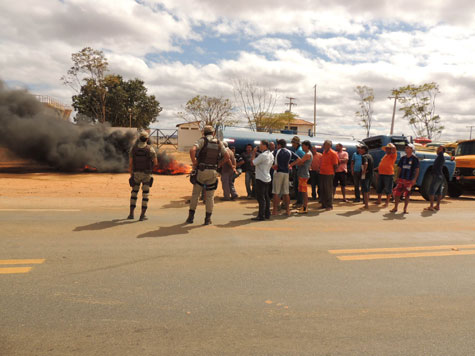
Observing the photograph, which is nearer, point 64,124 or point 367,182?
point 367,182

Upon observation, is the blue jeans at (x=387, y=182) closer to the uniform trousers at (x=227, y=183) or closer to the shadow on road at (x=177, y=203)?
the uniform trousers at (x=227, y=183)

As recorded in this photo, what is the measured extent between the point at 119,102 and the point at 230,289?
40.0m

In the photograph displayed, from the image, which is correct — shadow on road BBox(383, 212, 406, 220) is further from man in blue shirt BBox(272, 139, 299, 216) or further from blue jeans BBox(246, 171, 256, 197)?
blue jeans BBox(246, 171, 256, 197)

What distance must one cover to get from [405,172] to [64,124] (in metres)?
17.4

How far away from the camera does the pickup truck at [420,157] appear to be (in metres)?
13.0

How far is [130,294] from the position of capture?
3.66 metres

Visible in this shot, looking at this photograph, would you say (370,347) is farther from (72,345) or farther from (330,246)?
(330,246)

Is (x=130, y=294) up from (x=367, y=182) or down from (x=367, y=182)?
down

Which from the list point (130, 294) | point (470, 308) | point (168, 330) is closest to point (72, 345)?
point (168, 330)

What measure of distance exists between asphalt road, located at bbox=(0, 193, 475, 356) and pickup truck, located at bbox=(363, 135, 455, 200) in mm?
6269

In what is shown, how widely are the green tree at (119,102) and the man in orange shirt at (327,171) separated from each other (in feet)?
96.0

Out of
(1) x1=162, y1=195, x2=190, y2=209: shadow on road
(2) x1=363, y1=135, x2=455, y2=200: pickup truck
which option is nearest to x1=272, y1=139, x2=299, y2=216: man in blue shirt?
(1) x1=162, y1=195, x2=190, y2=209: shadow on road

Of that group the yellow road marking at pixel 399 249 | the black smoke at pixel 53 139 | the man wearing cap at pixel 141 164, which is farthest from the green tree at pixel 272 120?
the yellow road marking at pixel 399 249

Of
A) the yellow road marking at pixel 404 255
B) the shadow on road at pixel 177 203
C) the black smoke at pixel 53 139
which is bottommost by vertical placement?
the yellow road marking at pixel 404 255
